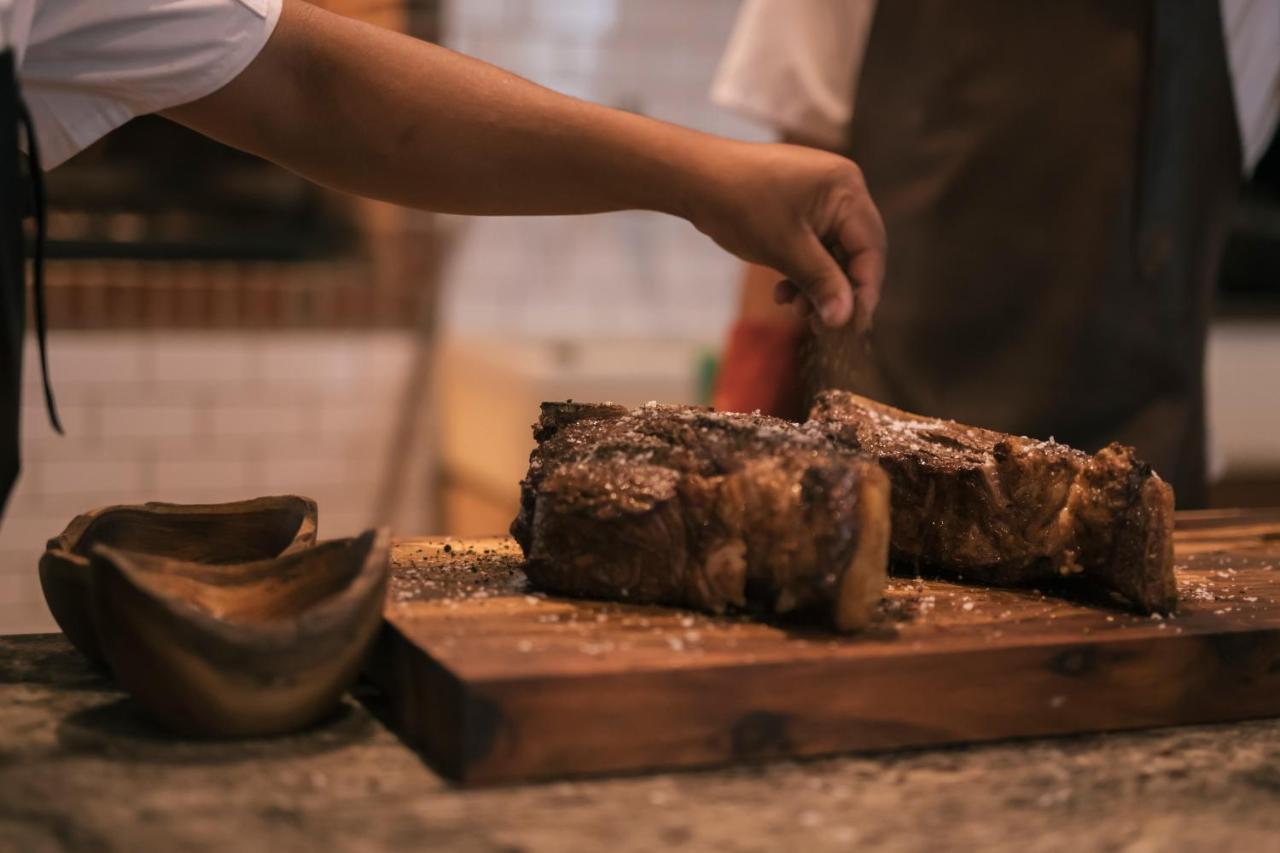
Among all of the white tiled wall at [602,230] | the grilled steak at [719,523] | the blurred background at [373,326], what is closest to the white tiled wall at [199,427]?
the blurred background at [373,326]

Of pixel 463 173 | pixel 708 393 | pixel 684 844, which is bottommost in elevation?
pixel 684 844

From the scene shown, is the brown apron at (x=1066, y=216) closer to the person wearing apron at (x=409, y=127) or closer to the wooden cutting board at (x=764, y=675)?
the person wearing apron at (x=409, y=127)

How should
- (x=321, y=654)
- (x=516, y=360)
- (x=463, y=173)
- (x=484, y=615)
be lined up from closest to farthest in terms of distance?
(x=321, y=654) < (x=484, y=615) < (x=463, y=173) < (x=516, y=360)

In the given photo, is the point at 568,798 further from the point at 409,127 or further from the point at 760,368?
the point at 760,368

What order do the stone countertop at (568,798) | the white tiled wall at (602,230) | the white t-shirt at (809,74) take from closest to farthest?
the stone countertop at (568,798)
the white t-shirt at (809,74)
the white tiled wall at (602,230)

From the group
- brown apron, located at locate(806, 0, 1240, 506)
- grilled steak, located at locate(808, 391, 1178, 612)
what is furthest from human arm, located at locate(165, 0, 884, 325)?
brown apron, located at locate(806, 0, 1240, 506)

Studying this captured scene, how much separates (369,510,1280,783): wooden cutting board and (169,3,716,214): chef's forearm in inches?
18.5

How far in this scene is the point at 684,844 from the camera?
99 cm

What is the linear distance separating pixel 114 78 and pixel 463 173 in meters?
0.37

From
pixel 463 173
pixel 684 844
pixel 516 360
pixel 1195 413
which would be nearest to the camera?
pixel 684 844

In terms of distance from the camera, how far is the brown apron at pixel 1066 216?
2.35 meters

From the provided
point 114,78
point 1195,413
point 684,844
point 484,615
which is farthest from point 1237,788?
point 1195,413

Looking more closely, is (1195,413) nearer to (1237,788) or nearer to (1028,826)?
(1237,788)

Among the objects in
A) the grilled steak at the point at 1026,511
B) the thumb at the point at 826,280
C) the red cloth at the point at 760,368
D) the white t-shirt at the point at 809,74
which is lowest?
the grilled steak at the point at 1026,511
